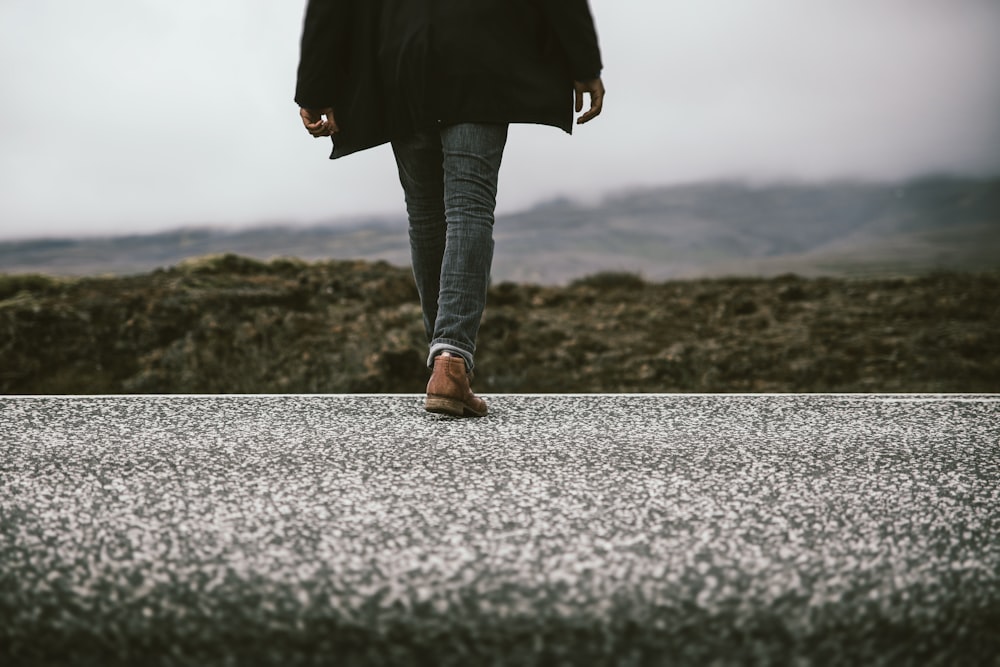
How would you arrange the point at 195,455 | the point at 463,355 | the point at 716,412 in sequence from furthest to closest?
the point at 716,412 → the point at 463,355 → the point at 195,455

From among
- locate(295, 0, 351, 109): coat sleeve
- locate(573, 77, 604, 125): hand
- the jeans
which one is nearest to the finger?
locate(573, 77, 604, 125): hand

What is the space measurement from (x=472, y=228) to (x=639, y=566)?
3.99 feet

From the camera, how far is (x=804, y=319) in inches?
215

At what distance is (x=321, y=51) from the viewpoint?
6.81 ft

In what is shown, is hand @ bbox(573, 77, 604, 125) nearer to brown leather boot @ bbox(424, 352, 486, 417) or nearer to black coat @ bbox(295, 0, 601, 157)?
black coat @ bbox(295, 0, 601, 157)

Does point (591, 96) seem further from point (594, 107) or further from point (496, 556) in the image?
point (496, 556)

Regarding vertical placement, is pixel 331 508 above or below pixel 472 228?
below

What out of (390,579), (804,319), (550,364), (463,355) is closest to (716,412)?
(463,355)

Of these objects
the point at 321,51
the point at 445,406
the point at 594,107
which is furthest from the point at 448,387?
the point at 321,51

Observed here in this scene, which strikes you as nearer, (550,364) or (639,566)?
(639,566)

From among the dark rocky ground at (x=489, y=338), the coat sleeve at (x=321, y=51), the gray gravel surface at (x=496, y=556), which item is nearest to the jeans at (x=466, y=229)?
the coat sleeve at (x=321, y=51)

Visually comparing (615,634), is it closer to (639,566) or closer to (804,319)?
(639,566)

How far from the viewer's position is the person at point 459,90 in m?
1.91

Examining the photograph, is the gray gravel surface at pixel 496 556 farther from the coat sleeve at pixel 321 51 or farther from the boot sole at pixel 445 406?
the coat sleeve at pixel 321 51
